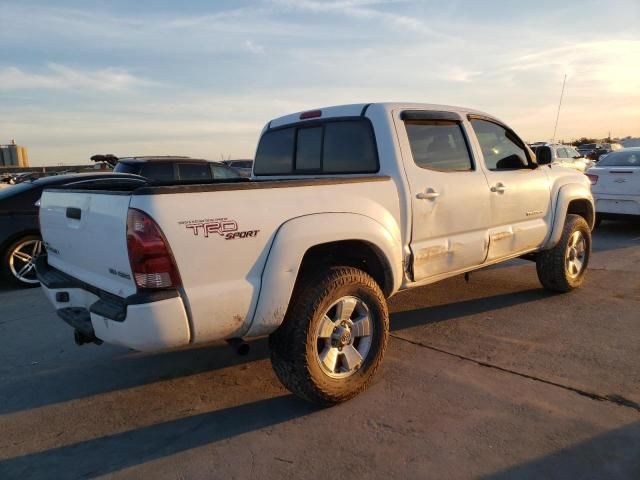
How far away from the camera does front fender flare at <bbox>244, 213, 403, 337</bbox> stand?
287cm

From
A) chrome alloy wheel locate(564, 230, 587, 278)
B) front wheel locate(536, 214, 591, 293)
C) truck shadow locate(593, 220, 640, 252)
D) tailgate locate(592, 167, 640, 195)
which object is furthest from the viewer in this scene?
tailgate locate(592, 167, 640, 195)

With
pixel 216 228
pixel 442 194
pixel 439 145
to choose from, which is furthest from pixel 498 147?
pixel 216 228

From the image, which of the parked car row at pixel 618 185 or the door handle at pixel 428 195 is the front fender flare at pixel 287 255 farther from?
the parked car row at pixel 618 185

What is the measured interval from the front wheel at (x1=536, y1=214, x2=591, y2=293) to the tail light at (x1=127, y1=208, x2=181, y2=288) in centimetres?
434

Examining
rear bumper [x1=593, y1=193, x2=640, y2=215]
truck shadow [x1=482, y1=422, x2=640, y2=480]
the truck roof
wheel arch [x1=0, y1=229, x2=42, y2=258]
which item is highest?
the truck roof

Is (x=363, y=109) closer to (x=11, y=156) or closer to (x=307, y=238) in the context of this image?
(x=307, y=238)

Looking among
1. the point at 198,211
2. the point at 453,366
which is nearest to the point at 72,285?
the point at 198,211

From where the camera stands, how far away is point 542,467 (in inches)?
101

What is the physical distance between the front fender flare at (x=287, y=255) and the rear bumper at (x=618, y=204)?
8.08 m

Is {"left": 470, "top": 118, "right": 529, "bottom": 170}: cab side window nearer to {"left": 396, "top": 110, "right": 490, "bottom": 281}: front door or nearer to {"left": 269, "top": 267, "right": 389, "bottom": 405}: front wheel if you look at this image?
{"left": 396, "top": 110, "right": 490, "bottom": 281}: front door

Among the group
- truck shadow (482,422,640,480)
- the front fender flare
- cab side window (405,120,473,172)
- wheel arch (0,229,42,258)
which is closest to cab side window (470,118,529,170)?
cab side window (405,120,473,172)

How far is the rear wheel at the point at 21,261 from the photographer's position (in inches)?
256

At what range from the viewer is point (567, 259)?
17.9 feet

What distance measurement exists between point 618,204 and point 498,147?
5931mm
